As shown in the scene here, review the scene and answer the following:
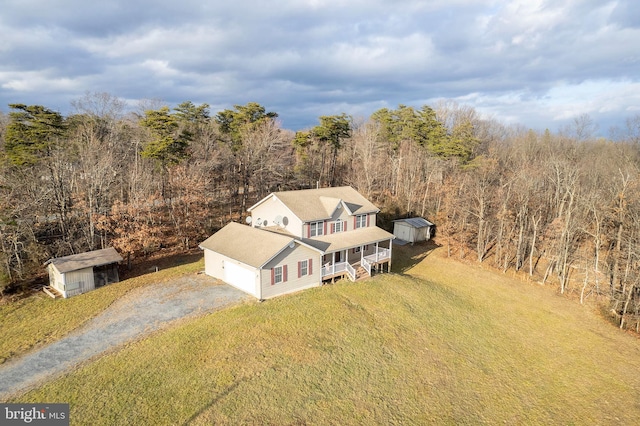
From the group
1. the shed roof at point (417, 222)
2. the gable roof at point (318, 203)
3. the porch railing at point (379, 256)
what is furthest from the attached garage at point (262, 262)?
the shed roof at point (417, 222)

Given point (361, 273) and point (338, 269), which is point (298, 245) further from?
point (361, 273)

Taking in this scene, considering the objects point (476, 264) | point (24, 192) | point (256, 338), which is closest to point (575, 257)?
point (476, 264)

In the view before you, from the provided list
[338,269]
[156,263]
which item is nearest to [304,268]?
[338,269]

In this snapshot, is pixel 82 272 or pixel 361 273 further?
pixel 361 273

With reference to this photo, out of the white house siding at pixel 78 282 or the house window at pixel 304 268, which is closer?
the white house siding at pixel 78 282

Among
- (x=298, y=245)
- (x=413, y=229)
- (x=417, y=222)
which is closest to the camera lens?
(x=298, y=245)

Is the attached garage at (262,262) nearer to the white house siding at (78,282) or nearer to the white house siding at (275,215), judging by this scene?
the white house siding at (275,215)
